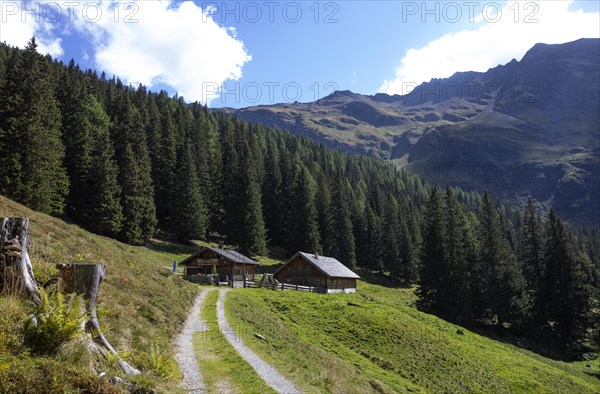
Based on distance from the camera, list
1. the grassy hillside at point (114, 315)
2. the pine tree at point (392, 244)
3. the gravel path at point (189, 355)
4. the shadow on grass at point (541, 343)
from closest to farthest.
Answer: the grassy hillside at point (114, 315) → the gravel path at point (189, 355) → the shadow on grass at point (541, 343) → the pine tree at point (392, 244)

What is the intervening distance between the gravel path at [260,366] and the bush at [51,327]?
6.39 m

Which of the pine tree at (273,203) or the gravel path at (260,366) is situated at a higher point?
the pine tree at (273,203)

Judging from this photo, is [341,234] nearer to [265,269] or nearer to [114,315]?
[265,269]

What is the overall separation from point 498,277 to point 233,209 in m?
48.7

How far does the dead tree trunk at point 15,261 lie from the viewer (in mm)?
9070

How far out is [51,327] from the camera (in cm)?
791

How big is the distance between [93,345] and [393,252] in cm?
8589

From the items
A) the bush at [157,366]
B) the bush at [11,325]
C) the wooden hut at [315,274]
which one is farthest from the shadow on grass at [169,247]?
the bush at [11,325]

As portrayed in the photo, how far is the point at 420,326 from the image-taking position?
39500 mm

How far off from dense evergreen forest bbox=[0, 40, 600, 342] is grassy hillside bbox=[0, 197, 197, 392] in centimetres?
2308

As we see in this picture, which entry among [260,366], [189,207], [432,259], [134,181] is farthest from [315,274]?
[260,366]

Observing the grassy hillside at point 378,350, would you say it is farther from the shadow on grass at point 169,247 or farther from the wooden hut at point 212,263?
the shadow on grass at point 169,247

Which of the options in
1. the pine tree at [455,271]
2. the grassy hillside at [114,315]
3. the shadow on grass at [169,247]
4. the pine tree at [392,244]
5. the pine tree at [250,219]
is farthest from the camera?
the pine tree at [392,244]

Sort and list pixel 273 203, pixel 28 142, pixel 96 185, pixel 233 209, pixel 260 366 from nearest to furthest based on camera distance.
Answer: pixel 260 366, pixel 28 142, pixel 96 185, pixel 233 209, pixel 273 203
